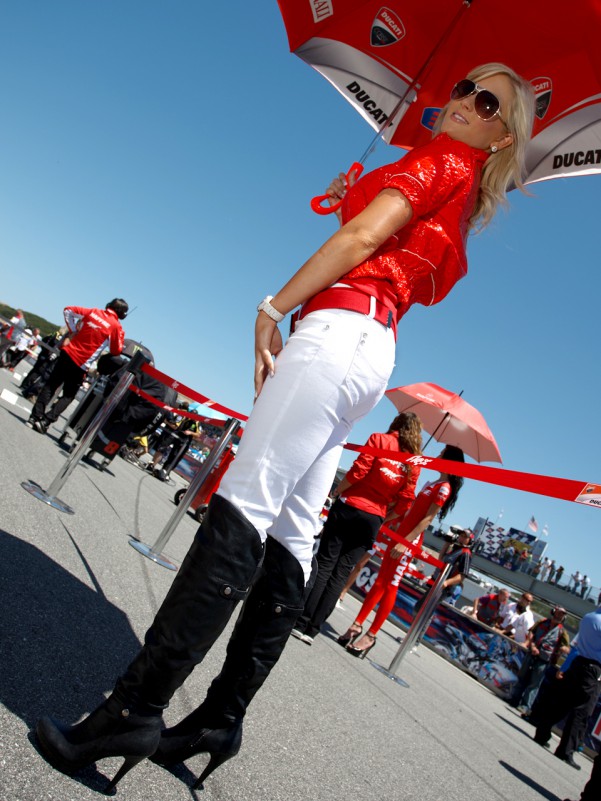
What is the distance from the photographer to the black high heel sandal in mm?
1543

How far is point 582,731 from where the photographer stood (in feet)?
20.8

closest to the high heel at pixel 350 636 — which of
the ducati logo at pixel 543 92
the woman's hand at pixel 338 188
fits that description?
the woman's hand at pixel 338 188

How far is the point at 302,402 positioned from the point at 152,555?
9.65 feet

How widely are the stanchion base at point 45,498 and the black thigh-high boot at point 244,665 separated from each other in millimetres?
2672

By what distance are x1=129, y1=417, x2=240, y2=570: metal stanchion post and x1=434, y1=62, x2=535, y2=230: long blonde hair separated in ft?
9.78

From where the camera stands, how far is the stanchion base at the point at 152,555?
397 centimetres

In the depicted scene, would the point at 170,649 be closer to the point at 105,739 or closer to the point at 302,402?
the point at 105,739

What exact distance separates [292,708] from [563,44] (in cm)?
362

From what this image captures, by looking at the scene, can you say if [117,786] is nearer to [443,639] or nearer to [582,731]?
[582,731]

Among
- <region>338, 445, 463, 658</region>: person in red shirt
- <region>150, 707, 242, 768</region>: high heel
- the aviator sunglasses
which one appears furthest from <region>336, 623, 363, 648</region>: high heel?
the aviator sunglasses

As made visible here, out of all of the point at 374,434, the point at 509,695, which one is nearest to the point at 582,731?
the point at 509,695

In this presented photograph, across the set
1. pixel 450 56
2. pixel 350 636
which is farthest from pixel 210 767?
pixel 350 636

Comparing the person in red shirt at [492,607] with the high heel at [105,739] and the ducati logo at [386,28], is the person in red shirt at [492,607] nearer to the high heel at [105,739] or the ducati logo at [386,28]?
the ducati logo at [386,28]

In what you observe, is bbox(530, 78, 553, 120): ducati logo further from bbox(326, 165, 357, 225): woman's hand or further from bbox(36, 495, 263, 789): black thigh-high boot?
bbox(36, 495, 263, 789): black thigh-high boot
